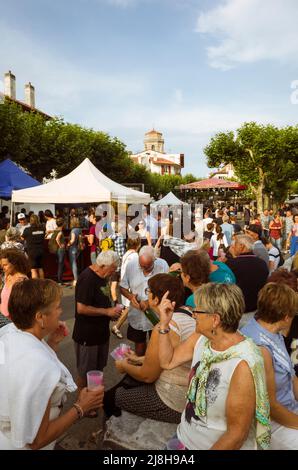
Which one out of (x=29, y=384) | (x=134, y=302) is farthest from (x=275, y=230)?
(x=29, y=384)

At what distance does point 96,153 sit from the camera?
32.2 meters

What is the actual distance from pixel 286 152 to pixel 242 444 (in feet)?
109

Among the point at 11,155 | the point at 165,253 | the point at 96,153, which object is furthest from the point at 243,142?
the point at 165,253

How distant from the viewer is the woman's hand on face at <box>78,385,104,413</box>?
2.13 metres

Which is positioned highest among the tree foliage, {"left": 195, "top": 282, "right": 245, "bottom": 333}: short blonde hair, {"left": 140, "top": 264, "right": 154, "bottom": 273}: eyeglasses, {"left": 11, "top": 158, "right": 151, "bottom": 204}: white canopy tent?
the tree foliage

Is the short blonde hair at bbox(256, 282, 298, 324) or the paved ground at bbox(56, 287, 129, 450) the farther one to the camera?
the paved ground at bbox(56, 287, 129, 450)

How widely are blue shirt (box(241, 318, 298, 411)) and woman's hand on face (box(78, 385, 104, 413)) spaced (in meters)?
1.00

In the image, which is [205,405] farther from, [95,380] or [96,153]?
[96,153]

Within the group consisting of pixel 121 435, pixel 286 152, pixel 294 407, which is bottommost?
pixel 121 435

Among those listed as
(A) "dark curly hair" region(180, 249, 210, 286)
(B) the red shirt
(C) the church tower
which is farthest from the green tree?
(C) the church tower

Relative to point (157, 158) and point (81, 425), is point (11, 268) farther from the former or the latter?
point (157, 158)

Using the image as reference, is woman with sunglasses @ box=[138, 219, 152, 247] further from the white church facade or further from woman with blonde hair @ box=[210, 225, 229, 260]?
the white church facade

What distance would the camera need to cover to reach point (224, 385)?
6.05ft

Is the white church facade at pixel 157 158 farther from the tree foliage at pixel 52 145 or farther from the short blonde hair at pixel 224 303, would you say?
the short blonde hair at pixel 224 303
